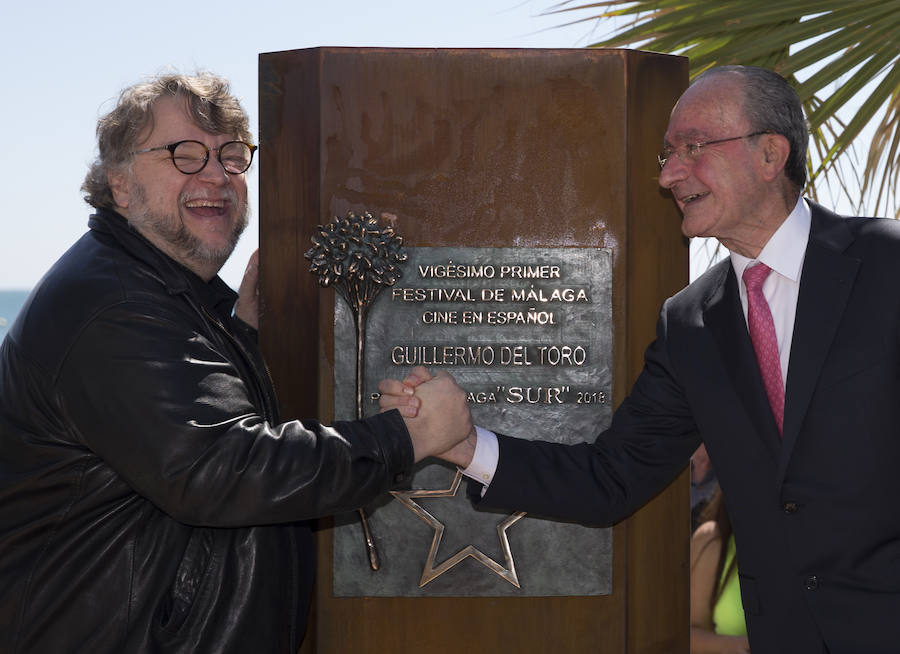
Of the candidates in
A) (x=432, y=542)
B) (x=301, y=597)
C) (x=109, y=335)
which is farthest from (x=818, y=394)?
(x=109, y=335)

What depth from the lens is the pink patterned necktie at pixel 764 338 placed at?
2801mm

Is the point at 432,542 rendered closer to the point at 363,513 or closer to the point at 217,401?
the point at 363,513

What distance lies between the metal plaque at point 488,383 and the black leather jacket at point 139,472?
66cm

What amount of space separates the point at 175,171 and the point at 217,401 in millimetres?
728

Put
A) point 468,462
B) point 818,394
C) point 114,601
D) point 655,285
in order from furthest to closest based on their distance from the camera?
point 655,285
point 468,462
point 818,394
point 114,601

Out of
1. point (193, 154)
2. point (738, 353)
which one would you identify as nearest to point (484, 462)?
point (738, 353)

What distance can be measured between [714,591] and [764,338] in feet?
5.42

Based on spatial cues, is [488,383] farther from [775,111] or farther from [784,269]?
[775,111]

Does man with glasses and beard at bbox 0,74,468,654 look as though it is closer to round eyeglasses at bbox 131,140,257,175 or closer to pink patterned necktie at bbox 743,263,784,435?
round eyeglasses at bbox 131,140,257,175

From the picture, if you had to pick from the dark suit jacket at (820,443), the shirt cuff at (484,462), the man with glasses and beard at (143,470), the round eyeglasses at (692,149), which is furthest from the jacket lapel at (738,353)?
the man with glasses and beard at (143,470)

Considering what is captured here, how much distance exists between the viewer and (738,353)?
2869mm

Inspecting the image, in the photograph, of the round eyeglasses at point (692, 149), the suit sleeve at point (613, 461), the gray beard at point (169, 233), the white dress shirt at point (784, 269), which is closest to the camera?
the gray beard at point (169, 233)

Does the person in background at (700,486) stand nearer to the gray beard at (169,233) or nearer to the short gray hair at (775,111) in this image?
the short gray hair at (775,111)

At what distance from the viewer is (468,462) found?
3082mm
